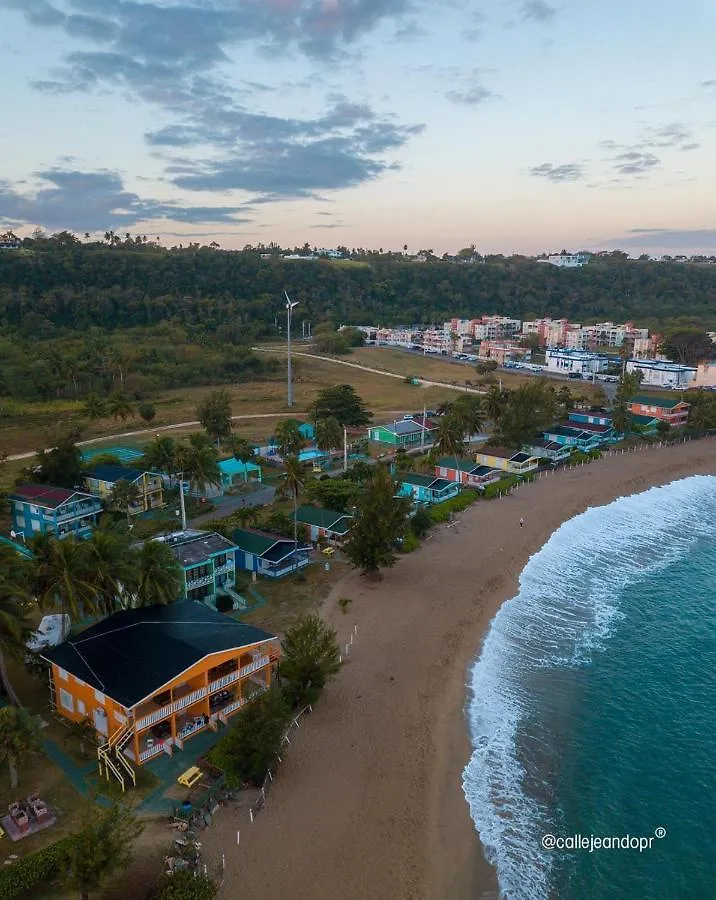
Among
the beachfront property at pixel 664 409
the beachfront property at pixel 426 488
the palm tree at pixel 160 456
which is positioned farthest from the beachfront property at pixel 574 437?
the palm tree at pixel 160 456

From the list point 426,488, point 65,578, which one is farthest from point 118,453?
point 65,578

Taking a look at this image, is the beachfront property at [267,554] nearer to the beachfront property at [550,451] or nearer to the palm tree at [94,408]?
the beachfront property at [550,451]

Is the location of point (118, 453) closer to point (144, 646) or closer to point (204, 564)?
point (204, 564)

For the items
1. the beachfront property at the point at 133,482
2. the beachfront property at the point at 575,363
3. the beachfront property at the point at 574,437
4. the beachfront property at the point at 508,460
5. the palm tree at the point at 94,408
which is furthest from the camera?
the beachfront property at the point at 575,363

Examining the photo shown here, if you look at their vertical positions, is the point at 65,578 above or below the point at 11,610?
above

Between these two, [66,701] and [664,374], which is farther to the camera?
[664,374]

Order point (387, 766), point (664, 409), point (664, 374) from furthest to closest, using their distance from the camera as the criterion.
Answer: point (664, 374) → point (664, 409) → point (387, 766)

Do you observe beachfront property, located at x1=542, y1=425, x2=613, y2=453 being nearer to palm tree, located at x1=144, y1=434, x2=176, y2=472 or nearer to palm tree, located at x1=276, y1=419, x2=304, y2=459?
palm tree, located at x1=276, y1=419, x2=304, y2=459

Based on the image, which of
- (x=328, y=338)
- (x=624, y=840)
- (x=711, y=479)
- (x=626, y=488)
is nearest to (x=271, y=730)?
(x=624, y=840)
